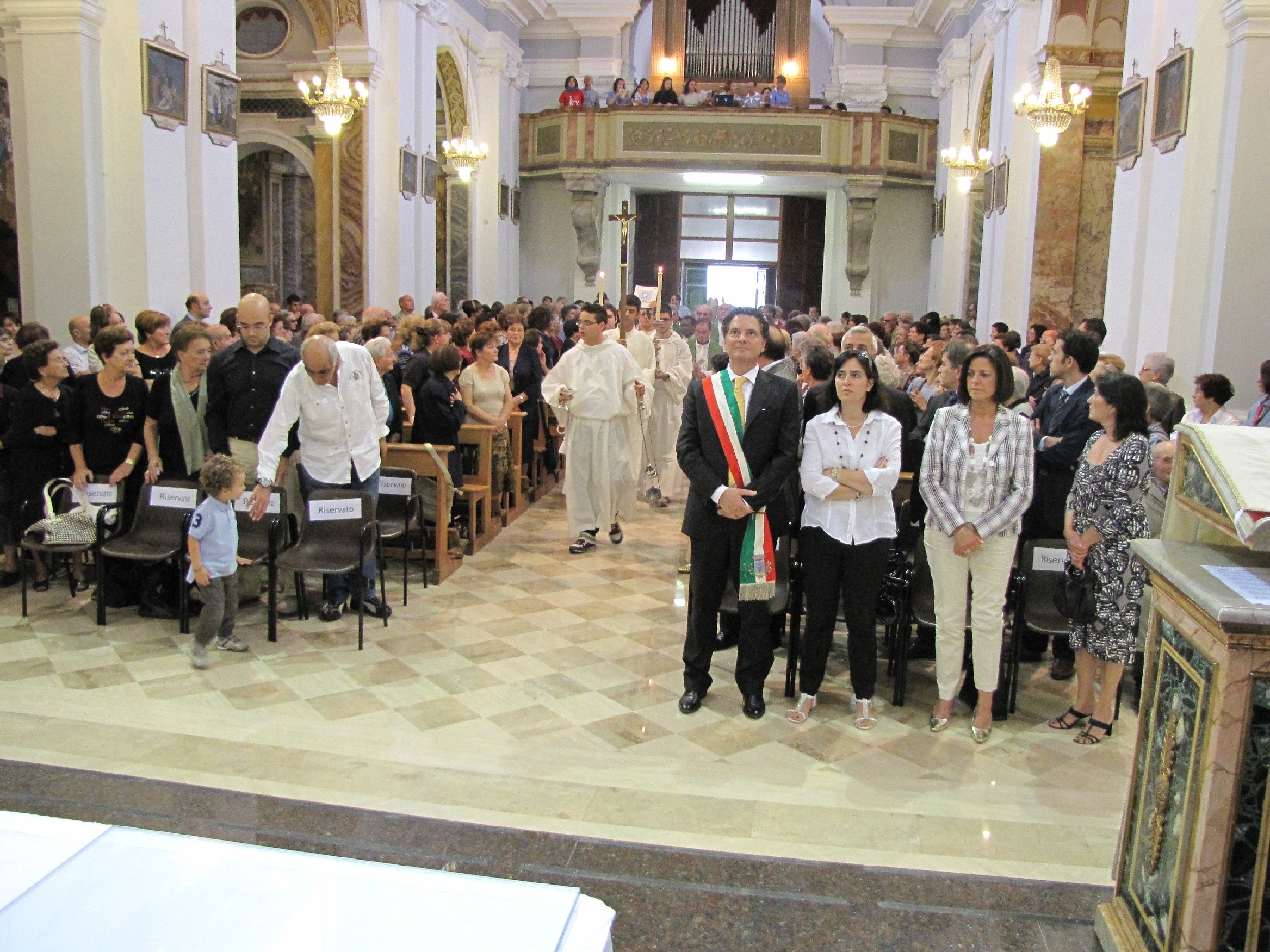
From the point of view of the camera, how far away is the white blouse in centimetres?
454

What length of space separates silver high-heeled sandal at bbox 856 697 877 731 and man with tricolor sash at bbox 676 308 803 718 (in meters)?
0.42

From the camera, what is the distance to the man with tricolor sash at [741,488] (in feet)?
15.1

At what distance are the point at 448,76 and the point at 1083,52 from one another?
996cm

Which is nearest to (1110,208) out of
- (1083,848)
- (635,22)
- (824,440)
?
(824,440)

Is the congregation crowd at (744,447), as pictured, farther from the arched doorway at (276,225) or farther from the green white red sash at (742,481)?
the arched doorway at (276,225)

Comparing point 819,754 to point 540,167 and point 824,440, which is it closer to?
point 824,440

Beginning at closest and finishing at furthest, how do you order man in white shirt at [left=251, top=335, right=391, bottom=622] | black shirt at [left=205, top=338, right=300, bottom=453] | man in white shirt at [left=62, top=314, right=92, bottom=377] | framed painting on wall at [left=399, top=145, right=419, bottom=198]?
man in white shirt at [left=251, top=335, right=391, bottom=622] < black shirt at [left=205, top=338, right=300, bottom=453] < man in white shirt at [left=62, top=314, right=92, bottom=377] < framed painting on wall at [left=399, top=145, right=419, bottom=198]

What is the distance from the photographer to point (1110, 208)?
12.2 m

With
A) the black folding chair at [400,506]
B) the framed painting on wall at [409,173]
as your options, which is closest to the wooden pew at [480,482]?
the black folding chair at [400,506]

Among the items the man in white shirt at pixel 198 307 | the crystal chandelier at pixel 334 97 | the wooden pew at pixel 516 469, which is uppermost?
the crystal chandelier at pixel 334 97

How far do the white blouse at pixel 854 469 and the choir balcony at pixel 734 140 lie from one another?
1562cm

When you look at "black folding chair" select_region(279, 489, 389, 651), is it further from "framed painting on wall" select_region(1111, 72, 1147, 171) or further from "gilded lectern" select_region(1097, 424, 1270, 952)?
"framed painting on wall" select_region(1111, 72, 1147, 171)

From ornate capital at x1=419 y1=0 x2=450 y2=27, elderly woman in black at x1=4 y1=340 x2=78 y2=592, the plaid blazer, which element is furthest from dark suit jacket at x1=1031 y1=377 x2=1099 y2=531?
ornate capital at x1=419 y1=0 x2=450 y2=27

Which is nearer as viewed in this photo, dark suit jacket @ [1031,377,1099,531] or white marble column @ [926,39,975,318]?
dark suit jacket @ [1031,377,1099,531]
